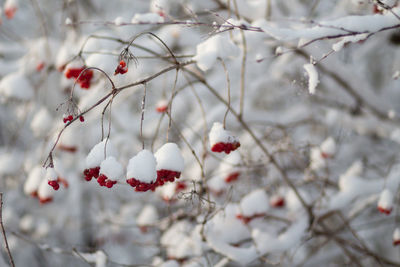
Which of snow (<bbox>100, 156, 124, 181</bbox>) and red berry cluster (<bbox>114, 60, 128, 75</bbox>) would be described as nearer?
snow (<bbox>100, 156, 124, 181</bbox>)

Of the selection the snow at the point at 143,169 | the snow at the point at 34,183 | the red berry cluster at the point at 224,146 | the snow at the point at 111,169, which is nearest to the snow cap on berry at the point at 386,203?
the red berry cluster at the point at 224,146

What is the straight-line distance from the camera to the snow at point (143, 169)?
1.29 meters

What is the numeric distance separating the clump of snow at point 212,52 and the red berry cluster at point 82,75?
0.70 meters

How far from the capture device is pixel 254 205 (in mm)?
2475

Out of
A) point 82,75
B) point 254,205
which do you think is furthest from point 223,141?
point 254,205

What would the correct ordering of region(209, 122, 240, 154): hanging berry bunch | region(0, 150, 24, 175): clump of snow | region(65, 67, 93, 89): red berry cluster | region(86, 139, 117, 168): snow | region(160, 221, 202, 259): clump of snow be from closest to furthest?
region(86, 139, 117, 168): snow → region(209, 122, 240, 154): hanging berry bunch → region(65, 67, 93, 89): red berry cluster → region(160, 221, 202, 259): clump of snow → region(0, 150, 24, 175): clump of snow

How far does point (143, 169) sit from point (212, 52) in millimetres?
659

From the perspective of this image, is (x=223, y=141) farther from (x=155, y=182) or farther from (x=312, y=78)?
(x=312, y=78)

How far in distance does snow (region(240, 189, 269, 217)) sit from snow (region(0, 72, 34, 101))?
89.3 inches

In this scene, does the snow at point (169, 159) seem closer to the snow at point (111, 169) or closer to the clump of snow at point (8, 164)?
the snow at point (111, 169)

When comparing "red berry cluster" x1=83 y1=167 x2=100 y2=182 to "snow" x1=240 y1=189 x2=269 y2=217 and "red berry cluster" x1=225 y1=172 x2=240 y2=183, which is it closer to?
"snow" x1=240 y1=189 x2=269 y2=217

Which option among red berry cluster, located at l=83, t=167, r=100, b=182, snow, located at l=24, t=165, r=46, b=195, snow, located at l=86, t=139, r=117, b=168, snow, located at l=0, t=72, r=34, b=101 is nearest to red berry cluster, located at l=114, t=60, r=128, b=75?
snow, located at l=86, t=139, r=117, b=168

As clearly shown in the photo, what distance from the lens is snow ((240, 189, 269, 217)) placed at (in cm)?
246

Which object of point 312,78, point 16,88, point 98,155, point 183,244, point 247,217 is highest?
point 16,88
